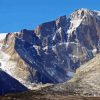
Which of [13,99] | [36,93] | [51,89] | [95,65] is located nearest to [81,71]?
[95,65]

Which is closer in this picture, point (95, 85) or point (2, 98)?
point (2, 98)

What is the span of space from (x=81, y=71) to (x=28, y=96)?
1250 inches

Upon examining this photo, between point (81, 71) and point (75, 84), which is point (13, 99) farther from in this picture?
point (81, 71)

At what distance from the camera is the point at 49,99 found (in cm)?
8588

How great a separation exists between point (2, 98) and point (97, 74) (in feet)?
98.4

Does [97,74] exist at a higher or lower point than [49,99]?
higher

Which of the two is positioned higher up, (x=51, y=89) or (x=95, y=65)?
(x=95, y=65)

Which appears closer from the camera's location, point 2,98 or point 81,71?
point 2,98

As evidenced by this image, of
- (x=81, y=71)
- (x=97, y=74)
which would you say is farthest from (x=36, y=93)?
(x=81, y=71)

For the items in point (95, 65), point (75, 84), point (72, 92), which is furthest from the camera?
point (95, 65)

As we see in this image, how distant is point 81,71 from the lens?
11875 cm

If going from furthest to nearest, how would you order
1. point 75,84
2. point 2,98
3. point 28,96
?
point 75,84 → point 28,96 → point 2,98

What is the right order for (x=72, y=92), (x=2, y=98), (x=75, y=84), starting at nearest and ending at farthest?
(x=2, y=98) < (x=72, y=92) < (x=75, y=84)

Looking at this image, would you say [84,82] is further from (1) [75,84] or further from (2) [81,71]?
(2) [81,71]
